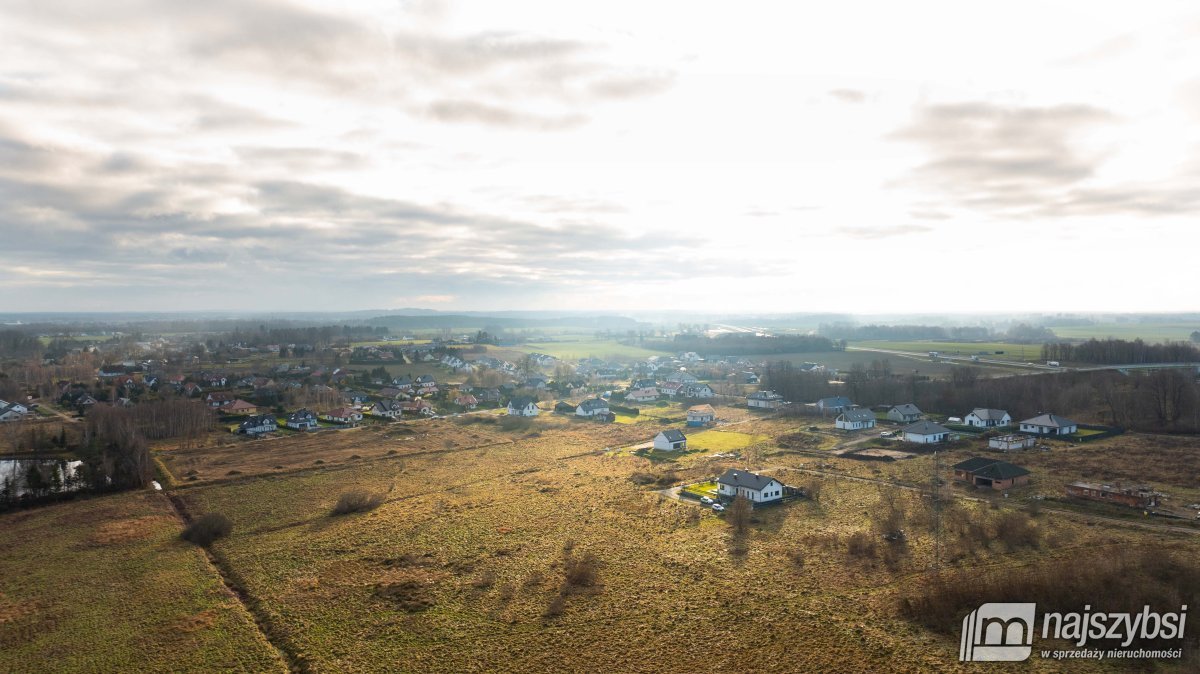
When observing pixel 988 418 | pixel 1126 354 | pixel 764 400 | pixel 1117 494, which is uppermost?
pixel 1126 354

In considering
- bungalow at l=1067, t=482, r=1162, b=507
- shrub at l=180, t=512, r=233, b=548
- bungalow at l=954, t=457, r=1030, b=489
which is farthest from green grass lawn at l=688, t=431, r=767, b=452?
shrub at l=180, t=512, r=233, b=548

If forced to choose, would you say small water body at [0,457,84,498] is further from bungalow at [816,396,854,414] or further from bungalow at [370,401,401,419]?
bungalow at [816,396,854,414]

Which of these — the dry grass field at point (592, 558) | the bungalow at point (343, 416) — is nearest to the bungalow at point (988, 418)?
the dry grass field at point (592, 558)

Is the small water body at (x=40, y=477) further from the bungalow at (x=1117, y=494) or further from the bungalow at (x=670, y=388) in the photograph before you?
the bungalow at (x=670, y=388)

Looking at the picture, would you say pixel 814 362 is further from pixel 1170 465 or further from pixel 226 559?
→ pixel 226 559

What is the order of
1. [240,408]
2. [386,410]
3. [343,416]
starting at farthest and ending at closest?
[240,408], [386,410], [343,416]

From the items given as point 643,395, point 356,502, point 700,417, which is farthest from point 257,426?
point 643,395

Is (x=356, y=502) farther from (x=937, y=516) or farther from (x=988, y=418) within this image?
(x=988, y=418)
